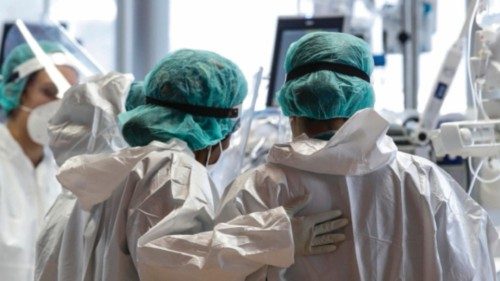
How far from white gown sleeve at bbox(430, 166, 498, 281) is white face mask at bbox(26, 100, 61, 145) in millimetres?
1665

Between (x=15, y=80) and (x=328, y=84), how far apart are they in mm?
1658

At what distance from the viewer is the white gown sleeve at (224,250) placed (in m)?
1.63

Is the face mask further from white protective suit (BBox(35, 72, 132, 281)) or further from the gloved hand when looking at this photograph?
white protective suit (BBox(35, 72, 132, 281))

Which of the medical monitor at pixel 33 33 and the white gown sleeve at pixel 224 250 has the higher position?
the medical monitor at pixel 33 33

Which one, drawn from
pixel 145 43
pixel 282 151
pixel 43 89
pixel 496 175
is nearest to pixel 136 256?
pixel 282 151

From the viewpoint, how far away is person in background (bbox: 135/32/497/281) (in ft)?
5.58

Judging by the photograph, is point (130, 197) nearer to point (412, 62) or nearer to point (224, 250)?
point (224, 250)

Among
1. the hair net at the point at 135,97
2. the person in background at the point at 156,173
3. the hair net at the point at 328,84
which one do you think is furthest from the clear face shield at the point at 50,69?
the hair net at the point at 328,84

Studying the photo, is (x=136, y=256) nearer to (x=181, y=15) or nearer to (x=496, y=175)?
(x=496, y=175)

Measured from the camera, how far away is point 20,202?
10.1 feet

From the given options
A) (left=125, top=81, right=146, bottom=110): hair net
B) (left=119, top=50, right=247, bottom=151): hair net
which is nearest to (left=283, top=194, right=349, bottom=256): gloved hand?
(left=119, top=50, right=247, bottom=151): hair net

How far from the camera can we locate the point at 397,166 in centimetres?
177

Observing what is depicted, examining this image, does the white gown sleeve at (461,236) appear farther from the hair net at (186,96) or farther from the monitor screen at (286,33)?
the monitor screen at (286,33)

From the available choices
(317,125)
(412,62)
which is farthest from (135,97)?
(412,62)
